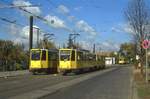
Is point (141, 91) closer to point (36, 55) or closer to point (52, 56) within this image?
point (36, 55)

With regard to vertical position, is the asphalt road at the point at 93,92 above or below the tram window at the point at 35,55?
below

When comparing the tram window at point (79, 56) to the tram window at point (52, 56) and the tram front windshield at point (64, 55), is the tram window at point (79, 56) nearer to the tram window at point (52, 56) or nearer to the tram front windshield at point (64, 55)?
the tram front windshield at point (64, 55)

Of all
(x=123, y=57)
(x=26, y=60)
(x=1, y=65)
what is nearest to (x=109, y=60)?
(x=123, y=57)

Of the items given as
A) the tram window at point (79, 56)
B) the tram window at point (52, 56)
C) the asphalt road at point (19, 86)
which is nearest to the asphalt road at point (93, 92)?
the asphalt road at point (19, 86)

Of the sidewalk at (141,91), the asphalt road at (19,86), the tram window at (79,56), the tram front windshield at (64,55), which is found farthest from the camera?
the tram window at (79,56)

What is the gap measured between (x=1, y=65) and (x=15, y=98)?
4631 centimetres

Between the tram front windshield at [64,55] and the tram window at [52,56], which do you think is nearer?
the tram front windshield at [64,55]

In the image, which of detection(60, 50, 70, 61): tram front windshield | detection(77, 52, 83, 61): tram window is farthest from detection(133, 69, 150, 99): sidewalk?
detection(77, 52, 83, 61): tram window

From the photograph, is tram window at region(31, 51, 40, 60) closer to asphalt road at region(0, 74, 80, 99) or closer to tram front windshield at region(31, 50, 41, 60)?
tram front windshield at region(31, 50, 41, 60)

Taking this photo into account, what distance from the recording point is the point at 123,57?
183750mm

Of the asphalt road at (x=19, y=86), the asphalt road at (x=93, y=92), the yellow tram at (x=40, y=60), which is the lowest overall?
the asphalt road at (x=93, y=92)

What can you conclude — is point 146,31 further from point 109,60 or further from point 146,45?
point 109,60

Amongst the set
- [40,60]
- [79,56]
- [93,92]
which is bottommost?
[93,92]

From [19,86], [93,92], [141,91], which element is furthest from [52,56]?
[141,91]
